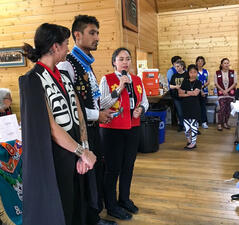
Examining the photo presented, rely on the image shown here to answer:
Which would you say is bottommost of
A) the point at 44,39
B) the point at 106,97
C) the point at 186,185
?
the point at 186,185

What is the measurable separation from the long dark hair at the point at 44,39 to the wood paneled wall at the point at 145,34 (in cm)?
312

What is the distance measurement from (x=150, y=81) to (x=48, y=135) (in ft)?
11.4

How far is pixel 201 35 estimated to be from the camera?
7121 millimetres

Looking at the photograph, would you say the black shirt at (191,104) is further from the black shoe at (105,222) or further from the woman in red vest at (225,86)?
the black shoe at (105,222)

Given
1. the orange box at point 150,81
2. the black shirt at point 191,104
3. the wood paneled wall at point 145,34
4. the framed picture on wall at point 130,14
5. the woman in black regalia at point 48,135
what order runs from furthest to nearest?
the wood paneled wall at point 145,34
the orange box at point 150,81
the framed picture on wall at point 130,14
the black shirt at point 191,104
the woman in black regalia at point 48,135

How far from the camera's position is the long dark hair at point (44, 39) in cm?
132

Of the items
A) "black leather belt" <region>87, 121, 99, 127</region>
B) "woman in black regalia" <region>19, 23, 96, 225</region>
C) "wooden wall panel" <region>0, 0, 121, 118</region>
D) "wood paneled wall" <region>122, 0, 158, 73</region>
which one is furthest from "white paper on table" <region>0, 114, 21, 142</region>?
"wood paneled wall" <region>122, 0, 158, 73</region>

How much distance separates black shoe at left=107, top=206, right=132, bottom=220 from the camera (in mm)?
2261

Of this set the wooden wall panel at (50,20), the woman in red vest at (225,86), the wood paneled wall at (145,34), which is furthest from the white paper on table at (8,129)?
the woman in red vest at (225,86)

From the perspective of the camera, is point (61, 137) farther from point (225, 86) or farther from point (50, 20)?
point (225, 86)

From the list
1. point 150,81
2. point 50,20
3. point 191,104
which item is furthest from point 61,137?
point 50,20

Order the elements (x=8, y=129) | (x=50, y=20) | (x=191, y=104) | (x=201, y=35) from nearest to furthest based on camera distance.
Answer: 1. (x=8, y=129)
2. (x=191, y=104)
3. (x=50, y=20)
4. (x=201, y=35)

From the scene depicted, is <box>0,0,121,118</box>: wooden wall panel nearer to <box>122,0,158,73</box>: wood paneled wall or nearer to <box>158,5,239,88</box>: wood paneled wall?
<box>122,0,158,73</box>: wood paneled wall

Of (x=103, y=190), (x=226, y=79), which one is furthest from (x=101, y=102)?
(x=226, y=79)
